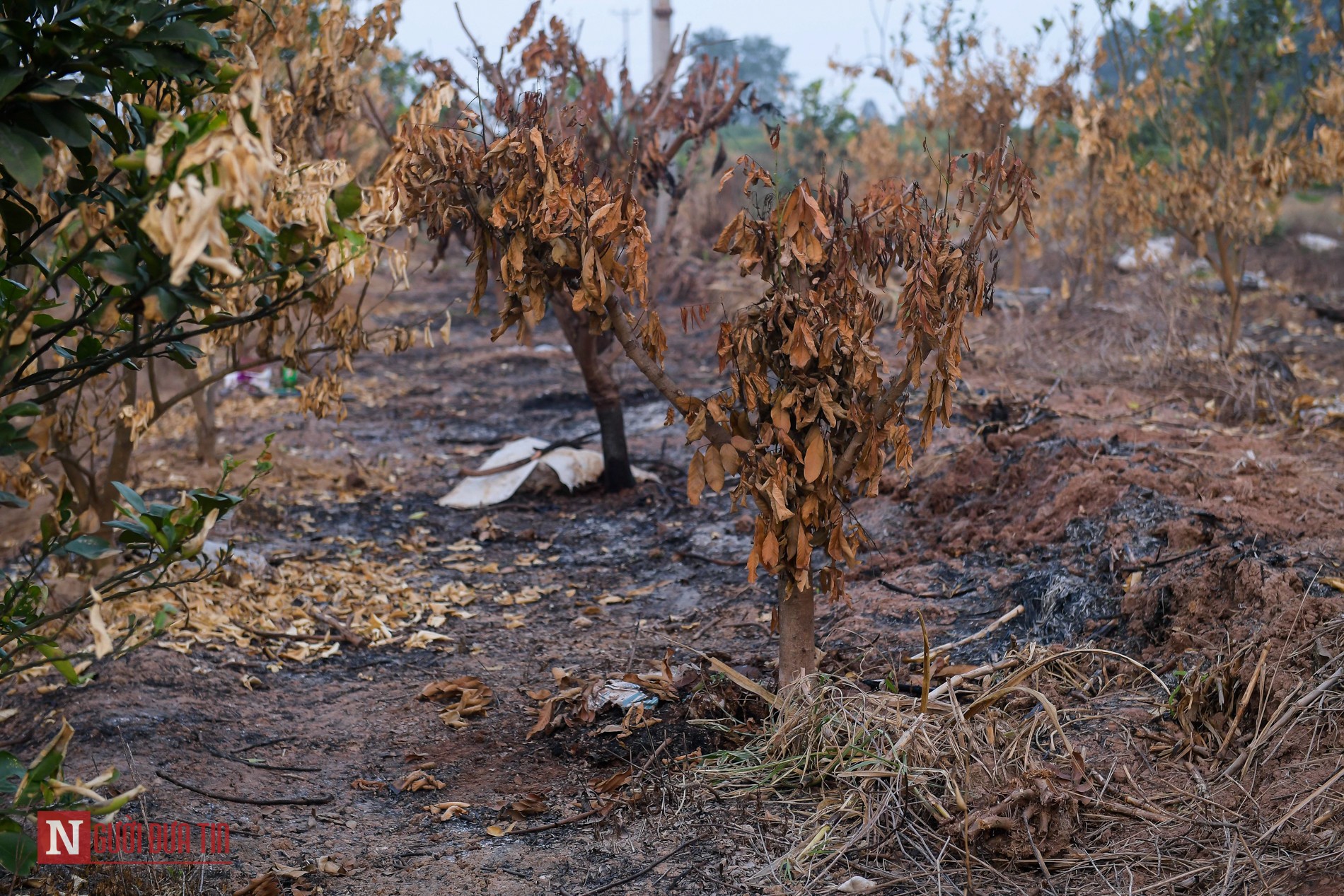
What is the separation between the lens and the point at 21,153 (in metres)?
1.64

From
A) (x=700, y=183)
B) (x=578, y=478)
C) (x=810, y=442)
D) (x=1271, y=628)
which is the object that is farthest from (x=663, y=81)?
(x=700, y=183)

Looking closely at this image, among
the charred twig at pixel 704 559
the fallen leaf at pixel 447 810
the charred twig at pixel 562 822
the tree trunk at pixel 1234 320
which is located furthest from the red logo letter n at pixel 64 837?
the tree trunk at pixel 1234 320

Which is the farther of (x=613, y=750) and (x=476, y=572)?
(x=476, y=572)

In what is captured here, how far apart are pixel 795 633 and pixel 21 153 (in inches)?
94.1

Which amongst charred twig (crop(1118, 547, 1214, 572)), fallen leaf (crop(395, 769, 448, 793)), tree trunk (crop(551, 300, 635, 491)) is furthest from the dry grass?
tree trunk (crop(551, 300, 635, 491))

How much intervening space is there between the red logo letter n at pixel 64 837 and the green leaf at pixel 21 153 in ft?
4.99

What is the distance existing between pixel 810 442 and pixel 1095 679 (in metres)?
1.33

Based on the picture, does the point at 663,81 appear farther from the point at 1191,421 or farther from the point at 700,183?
the point at 700,183

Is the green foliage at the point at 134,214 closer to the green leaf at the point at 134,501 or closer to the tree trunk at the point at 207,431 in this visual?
the green leaf at the point at 134,501

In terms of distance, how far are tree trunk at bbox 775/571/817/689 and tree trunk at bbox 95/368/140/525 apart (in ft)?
9.70

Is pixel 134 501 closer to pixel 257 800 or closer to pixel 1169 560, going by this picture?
pixel 257 800

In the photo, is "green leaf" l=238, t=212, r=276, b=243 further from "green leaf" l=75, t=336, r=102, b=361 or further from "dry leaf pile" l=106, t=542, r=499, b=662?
"dry leaf pile" l=106, t=542, r=499, b=662

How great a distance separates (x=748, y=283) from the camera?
12.1 meters

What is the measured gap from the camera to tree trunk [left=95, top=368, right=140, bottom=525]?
4.47 meters
